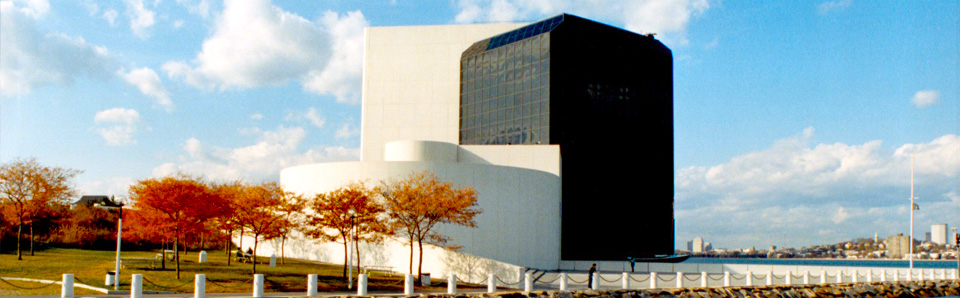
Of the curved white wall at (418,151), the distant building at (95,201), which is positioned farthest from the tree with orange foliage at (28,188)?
the curved white wall at (418,151)

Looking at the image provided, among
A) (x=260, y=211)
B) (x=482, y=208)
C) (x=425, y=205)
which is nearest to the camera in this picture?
(x=425, y=205)

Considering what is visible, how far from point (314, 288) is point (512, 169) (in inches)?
1018

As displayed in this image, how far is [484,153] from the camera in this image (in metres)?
66.2

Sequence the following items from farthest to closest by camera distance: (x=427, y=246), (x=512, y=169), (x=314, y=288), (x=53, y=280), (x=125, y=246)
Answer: (x=125, y=246) < (x=512, y=169) < (x=427, y=246) < (x=53, y=280) < (x=314, y=288)

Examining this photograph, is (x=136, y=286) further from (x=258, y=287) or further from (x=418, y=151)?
(x=418, y=151)

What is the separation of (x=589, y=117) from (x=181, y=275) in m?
40.6

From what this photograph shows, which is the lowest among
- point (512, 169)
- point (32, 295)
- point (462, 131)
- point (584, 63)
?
point (32, 295)

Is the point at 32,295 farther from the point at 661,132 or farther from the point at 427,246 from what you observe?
Result: the point at 661,132

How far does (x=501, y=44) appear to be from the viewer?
240 feet

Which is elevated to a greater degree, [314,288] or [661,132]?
[661,132]

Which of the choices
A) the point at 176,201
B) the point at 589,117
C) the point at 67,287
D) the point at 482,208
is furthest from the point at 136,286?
the point at 589,117

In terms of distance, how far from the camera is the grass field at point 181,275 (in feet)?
115

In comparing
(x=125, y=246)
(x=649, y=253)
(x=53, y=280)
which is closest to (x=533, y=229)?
(x=649, y=253)

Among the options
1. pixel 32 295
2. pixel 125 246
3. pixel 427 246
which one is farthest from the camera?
pixel 125 246
